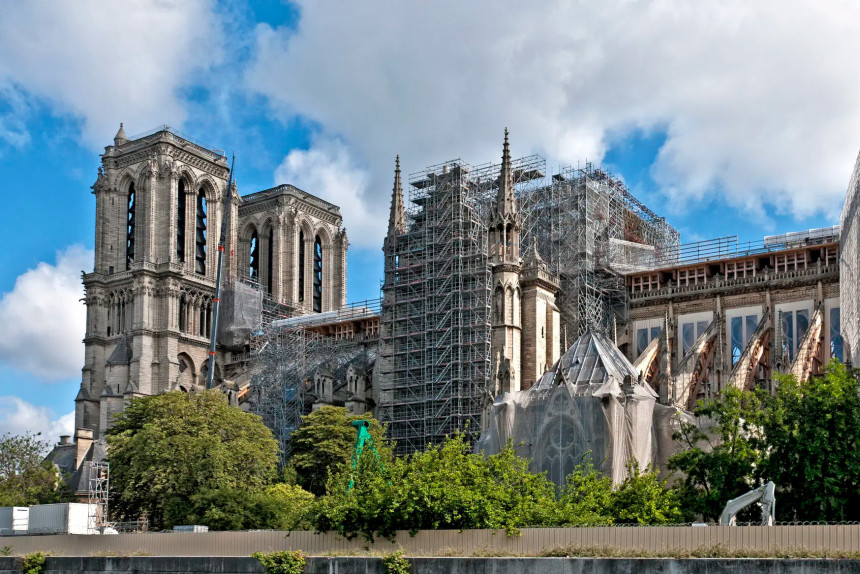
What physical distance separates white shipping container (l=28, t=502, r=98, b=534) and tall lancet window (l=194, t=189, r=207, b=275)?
156ft

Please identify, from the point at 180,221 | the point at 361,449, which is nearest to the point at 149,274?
the point at 180,221

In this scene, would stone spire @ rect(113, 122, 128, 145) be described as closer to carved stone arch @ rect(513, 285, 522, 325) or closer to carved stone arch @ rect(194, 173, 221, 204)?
carved stone arch @ rect(194, 173, 221, 204)

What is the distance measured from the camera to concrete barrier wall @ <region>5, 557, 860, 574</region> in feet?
77.0

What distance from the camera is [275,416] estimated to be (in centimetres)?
7050

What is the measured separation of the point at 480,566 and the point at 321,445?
115 feet

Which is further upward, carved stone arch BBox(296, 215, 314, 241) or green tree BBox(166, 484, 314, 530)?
carved stone arch BBox(296, 215, 314, 241)

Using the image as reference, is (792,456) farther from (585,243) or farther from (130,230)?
(130,230)

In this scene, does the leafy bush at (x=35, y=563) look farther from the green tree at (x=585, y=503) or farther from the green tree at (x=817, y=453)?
the green tree at (x=817, y=453)

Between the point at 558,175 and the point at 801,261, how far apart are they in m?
13.9

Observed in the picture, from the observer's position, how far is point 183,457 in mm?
51875

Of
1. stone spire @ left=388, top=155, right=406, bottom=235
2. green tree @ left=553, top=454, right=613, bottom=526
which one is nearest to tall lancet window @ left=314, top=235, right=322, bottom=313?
stone spire @ left=388, top=155, right=406, bottom=235

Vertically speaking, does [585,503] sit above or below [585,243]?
below

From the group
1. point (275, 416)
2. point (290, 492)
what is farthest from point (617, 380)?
point (275, 416)

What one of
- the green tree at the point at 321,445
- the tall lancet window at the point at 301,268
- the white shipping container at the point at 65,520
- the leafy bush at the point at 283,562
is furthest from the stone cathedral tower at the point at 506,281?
the tall lancet window at the point at 301,268
